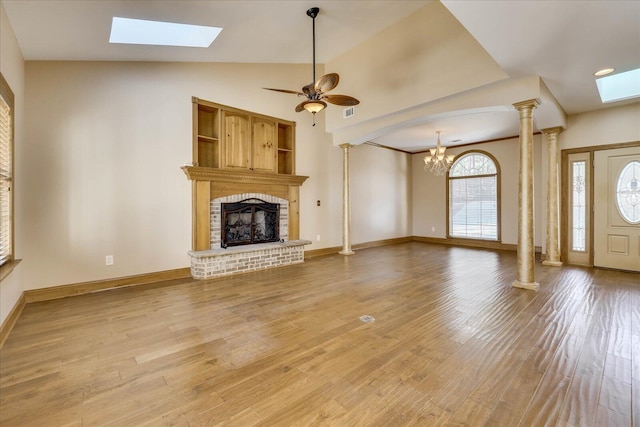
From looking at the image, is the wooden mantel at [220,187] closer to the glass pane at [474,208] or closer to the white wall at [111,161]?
the white wall at [111,161]

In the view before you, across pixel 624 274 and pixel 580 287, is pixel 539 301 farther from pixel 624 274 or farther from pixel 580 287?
pixel 624 274

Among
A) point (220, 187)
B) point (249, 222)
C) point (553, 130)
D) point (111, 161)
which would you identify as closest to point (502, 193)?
point (553, 130)

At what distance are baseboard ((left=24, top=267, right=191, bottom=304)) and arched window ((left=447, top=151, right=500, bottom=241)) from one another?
7.31m

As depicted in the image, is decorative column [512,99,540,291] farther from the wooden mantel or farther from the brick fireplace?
the wooden mantel

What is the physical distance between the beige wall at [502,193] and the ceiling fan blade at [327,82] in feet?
16.5

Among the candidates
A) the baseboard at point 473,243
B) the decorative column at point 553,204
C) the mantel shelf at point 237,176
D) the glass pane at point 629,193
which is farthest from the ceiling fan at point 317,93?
the baseboard at point 473,243

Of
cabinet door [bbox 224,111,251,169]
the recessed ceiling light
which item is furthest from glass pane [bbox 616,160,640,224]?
cabinet door [bbox 224,111,251,169]

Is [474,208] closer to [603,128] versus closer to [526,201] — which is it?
[603,128]

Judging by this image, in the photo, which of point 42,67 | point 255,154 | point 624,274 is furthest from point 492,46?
point 42,67

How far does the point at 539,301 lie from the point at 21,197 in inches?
247

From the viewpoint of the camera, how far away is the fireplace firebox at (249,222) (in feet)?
16.8

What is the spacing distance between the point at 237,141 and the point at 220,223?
152 cm

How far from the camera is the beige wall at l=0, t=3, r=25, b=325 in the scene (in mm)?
2594

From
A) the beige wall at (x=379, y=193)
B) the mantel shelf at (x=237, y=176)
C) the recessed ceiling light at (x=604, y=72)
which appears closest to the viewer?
the recessed ceiling light at (x=604, y=72)
